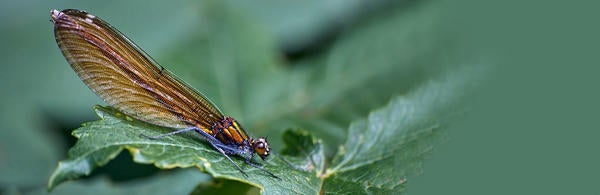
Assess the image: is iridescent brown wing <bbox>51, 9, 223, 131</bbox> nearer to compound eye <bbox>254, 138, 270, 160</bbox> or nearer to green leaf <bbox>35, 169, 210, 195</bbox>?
compound eye <bbox>254, 138, 270, 160</bbox>

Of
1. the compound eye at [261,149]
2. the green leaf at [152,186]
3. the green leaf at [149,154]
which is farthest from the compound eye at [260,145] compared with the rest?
the green leaf at [152,186]

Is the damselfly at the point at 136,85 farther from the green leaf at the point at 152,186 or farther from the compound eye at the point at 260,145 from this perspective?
the green leaf at the point at 152,186

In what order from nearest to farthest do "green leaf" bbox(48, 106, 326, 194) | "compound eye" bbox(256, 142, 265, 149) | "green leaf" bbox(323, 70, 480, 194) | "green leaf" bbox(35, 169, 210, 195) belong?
"green leaf" bbox(48, 106, 326, 194), "green leaf" bbox(323, 70, 480, 194), "compound eye" bbox(256, 142, 265, 149), "green leaf" bbox(35, 169, 210, 195)

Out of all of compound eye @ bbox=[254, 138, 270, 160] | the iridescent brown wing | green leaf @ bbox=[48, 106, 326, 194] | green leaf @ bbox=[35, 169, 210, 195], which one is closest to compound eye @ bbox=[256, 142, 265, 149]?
compound eye @ bbox=[254, 138, 270, 160]

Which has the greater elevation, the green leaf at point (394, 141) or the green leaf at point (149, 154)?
the green leaf at point (394, 141)

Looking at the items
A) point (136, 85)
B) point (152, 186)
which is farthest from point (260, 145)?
point (152, 186)
